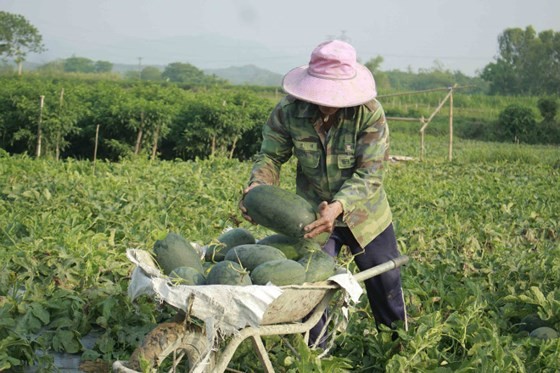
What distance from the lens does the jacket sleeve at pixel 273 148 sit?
432cm

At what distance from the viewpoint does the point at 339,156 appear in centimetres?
422

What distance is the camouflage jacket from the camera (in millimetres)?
4117

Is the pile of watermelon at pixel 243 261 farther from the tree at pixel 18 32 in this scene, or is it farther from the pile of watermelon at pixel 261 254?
the tree at pixel 18 32

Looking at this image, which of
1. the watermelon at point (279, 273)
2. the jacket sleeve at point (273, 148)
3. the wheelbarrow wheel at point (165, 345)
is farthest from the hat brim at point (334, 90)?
the wheelbarrow wheel at point (165, 345)

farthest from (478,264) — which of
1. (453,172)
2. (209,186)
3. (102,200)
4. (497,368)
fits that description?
(453,172)

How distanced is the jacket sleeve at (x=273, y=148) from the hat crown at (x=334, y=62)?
0.38m

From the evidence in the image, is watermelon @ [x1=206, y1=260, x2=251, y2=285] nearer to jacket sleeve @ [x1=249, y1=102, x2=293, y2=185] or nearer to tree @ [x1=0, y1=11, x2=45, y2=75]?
jacket sleeve @ [x1=249, y1=102, x2=293, y2=185]

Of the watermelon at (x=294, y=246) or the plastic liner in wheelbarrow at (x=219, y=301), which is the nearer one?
the plastic liner in wheelbarrow at (x=219, y=301)

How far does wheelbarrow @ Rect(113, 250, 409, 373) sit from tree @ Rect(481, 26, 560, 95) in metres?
78.2

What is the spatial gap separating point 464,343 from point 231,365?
1.43 metres

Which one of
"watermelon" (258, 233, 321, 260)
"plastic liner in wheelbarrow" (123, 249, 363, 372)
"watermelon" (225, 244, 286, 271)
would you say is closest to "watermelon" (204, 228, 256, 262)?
"watermelon" (258, 233, 321, 260)

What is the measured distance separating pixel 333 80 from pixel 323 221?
0.74m

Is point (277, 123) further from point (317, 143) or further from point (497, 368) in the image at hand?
point (497, 368)

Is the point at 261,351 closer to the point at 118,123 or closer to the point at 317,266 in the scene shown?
the point at 317,266
